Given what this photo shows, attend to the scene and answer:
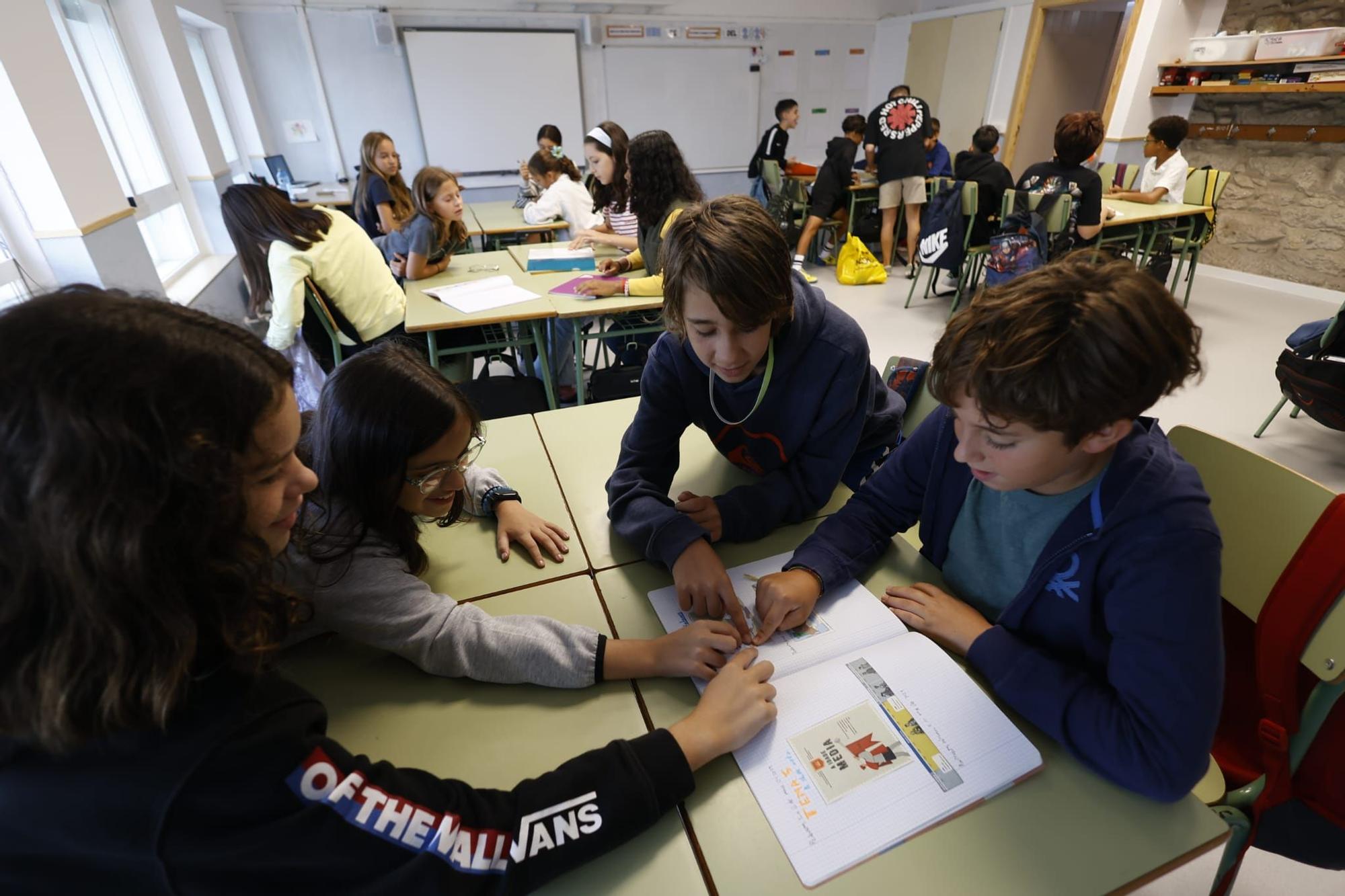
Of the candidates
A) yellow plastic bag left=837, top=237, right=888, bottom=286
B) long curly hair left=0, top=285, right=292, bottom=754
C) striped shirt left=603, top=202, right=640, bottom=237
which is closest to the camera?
long curly hair left=0, top=285, right=292, bottom=754

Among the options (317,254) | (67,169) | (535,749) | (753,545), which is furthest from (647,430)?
(67,169)

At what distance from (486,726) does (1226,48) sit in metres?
6.42

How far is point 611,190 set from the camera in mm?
3139

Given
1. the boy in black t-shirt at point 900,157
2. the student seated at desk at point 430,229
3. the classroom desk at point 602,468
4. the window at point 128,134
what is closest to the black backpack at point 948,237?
the boy in black t-shirt at point 900,157

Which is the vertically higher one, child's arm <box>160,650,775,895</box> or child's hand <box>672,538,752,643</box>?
child's arm <box>160,650,775,895</box>

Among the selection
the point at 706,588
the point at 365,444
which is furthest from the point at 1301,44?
the point at 365,444

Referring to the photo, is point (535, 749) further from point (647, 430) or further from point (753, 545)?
point (647, 430)

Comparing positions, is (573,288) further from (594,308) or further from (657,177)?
(657,177)

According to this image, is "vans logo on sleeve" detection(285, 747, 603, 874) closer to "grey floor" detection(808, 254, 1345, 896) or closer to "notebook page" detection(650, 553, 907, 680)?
"notebook page" detection(650, 553, 907, 680)

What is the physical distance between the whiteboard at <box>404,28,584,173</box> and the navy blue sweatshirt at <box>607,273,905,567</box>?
6215mm

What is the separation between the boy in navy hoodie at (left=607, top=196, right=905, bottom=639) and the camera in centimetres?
95

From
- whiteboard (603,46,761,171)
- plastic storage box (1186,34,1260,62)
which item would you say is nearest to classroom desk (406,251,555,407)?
whiteboard (603,46,761,171)

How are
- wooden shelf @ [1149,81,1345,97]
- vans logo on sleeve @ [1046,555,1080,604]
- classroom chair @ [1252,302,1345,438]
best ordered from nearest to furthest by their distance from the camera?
vans logo on sleeve @ [1046,555,1080,604] → classroom chair @ [1252,302,1345,438] → wooden shelf @ [1149,81,1345,97]

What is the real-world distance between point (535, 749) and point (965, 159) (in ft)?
16.5
